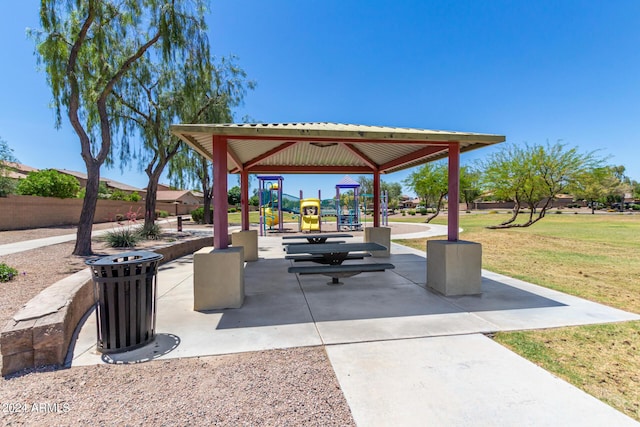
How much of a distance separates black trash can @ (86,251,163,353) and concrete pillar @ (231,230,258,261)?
491cm

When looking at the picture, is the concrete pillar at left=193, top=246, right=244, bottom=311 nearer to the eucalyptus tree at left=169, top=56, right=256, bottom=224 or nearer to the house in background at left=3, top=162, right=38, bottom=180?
the eucalyptus tree at left=169, top=56, right=256, bottom=224

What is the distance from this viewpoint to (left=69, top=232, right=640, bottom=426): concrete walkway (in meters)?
2.36

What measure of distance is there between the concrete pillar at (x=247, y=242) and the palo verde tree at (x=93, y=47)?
4863mm

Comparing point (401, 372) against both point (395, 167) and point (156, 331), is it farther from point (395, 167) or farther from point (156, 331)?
point (395, 167)

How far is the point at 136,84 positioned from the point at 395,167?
1301cm

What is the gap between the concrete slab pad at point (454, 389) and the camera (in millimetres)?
2244

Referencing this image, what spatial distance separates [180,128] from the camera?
4648 millimetres

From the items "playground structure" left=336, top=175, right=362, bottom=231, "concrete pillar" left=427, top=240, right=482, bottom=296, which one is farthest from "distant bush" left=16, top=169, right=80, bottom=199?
"concrete pillar" left=427, top=240, right=482, bottom=296

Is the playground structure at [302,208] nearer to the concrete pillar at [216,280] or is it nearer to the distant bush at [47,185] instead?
the concrete pillar at [216,280]

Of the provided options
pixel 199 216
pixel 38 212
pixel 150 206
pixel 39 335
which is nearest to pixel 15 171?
pixel 38 212

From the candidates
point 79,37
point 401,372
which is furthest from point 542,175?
point 79,37

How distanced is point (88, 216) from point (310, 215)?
41.7 feet

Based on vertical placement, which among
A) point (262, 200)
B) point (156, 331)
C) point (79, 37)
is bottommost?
point (156, 331)

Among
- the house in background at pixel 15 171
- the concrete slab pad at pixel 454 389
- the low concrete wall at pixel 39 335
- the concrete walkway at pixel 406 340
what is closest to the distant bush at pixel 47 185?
the house in background at pixel 15 171
